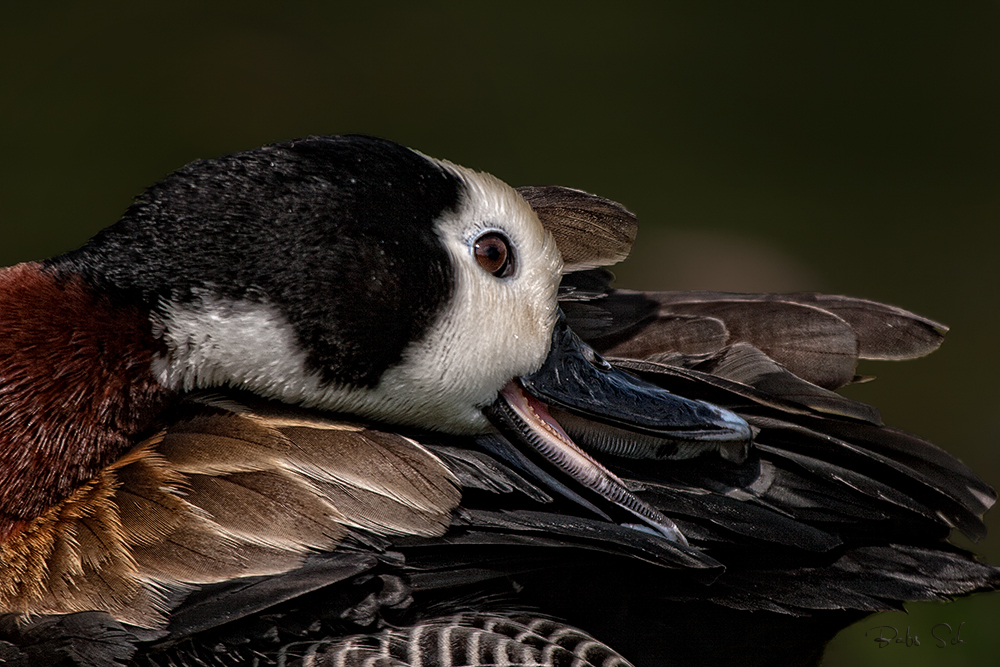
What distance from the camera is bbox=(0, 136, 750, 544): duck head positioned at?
1064 mm

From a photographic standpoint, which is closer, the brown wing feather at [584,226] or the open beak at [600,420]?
the open beak at [600,420]

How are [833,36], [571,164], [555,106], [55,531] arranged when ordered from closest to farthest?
[55,531] < [571,164] < [555,106] < [833,36]

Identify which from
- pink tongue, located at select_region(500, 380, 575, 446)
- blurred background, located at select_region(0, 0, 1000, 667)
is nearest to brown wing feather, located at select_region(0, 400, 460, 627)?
pink tongue, located at select_region(500, 380, 575, 446)

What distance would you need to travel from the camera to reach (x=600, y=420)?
1257 millimetres

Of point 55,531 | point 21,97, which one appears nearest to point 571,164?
point 21,97

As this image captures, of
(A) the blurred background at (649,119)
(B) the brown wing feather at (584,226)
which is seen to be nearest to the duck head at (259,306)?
(B) the brown wing feather at (584,226)

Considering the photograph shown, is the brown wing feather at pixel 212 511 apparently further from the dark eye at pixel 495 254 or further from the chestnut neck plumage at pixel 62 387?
the dark eye at pixel 495 254

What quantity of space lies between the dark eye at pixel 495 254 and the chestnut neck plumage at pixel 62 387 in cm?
38

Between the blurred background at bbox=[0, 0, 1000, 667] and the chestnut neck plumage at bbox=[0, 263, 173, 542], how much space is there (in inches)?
102

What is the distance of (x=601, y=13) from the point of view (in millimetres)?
4766

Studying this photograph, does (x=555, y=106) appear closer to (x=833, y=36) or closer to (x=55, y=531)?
(x=833, y=36)

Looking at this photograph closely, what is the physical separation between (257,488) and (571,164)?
3.13 m

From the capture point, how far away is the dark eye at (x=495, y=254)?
3.98ft

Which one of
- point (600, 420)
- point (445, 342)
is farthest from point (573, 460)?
point (445, 342)
